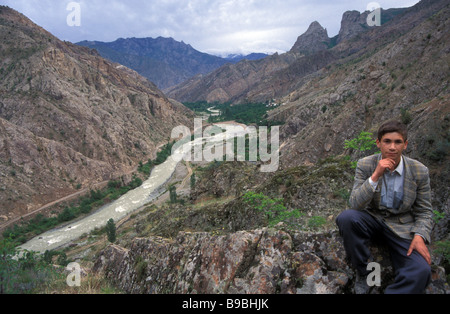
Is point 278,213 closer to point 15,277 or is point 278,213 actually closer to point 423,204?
point 423,204

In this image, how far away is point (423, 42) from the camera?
94.8 ft

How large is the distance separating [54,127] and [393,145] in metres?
54.7

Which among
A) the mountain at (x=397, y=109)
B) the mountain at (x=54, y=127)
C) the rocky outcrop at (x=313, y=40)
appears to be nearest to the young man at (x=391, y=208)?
the mountain at (x=397, y=109)

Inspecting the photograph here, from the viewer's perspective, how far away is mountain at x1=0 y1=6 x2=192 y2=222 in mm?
37991

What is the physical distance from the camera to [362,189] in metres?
3.02

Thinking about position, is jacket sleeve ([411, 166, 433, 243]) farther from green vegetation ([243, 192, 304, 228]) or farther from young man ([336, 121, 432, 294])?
green vegetation ([243, 192, 304, 228])

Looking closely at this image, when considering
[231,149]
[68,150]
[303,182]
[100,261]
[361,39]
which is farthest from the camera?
[361,39]

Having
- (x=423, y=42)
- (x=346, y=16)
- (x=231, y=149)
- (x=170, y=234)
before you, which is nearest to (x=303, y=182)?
(x=170, y=234)

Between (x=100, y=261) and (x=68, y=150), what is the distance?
45229mm

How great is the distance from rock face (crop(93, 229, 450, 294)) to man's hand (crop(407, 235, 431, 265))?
0.29 meters

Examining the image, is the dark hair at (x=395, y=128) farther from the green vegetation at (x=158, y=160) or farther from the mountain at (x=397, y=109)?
the green vegetation at (x=158, y=160)

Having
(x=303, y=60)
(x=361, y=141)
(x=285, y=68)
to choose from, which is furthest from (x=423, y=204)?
(x=285, y=68)

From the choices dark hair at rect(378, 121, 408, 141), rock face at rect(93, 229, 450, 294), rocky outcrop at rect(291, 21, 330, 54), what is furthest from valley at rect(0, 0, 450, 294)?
Result: rocky outcrop at rect(291, 21, 330, 54)
